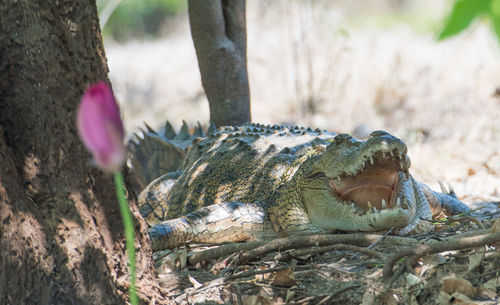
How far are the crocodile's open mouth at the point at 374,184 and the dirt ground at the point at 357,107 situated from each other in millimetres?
341

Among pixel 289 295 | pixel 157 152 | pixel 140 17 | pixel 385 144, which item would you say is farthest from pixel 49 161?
pixel 140 17

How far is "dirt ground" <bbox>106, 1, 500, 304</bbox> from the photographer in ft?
7.80

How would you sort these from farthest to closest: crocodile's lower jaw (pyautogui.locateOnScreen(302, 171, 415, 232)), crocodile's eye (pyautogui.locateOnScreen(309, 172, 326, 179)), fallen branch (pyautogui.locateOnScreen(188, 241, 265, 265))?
crocodile's eye (pyautogui.locateOnScreen(309, 172, 326, 179))
crocodile's lower jaw (pyautogui.locateOnScreen(302, 171, 415, 232))
fallen branch (pyautogui.locateOnScreen(188, 241, 265, 265))

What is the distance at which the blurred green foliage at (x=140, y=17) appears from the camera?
19828 mm

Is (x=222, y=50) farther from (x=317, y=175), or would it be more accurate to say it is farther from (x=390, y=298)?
(x=390, y=298)

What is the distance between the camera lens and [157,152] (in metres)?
6.59

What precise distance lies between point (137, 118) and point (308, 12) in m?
4.26

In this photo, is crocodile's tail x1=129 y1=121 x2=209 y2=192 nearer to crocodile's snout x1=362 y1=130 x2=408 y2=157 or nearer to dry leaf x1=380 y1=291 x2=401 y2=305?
crocodile's snout x1=362 y1=130 x2=408 y2=157

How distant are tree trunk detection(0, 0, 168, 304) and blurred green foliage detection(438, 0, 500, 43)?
4.73 feet

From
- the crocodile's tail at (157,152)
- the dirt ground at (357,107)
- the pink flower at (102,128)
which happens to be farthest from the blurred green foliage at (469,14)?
the crocodile's tail at (157,152)

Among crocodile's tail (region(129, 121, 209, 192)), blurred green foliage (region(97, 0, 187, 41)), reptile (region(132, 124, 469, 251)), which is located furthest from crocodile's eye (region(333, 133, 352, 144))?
blurred green foliage (region(97, 0, 187, 41))

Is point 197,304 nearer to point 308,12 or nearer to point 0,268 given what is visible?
point 0,268

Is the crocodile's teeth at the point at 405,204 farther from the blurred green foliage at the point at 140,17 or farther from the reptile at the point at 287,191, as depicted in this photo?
the blurred green foliage at the point at 140,17

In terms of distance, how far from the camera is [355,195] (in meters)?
3.31
